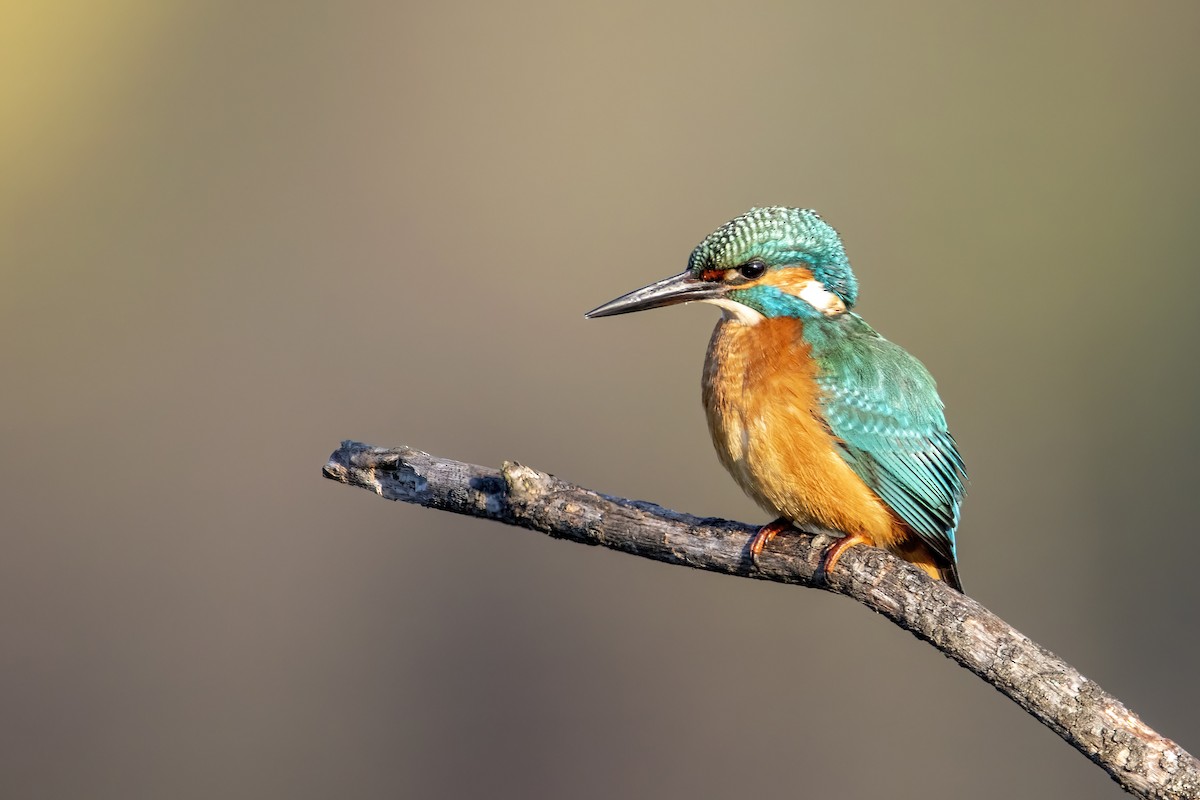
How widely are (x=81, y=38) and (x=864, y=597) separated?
5553mm

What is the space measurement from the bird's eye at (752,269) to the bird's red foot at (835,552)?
592 millimetres

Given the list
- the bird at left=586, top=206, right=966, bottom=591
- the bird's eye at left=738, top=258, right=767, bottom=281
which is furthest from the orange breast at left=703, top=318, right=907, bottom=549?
the bird's eye at left=738, top=258, right=767, bottom=281

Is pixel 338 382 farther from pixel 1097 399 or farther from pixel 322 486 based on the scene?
pixel 1097 399

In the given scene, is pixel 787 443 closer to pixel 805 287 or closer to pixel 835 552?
pixel 835 552

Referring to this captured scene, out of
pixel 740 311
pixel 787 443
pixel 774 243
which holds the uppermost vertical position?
pixel 774 243

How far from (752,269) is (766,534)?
0.58 meters

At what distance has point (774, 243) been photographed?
2467 millimetres

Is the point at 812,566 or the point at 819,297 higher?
the point at 819,297

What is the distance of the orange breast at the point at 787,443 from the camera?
7.67 feet

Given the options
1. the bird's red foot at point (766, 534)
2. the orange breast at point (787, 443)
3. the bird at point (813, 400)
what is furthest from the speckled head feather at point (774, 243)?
the bird's red foot at point (766, 534)

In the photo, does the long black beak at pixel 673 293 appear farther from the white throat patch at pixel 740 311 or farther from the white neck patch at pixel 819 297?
the white neck patch at pixel 819 297

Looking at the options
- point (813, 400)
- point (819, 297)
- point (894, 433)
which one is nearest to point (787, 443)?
point (813, 400)

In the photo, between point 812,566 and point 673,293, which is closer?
point 812,566

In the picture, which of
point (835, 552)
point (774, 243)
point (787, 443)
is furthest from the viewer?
point (774, 243)
